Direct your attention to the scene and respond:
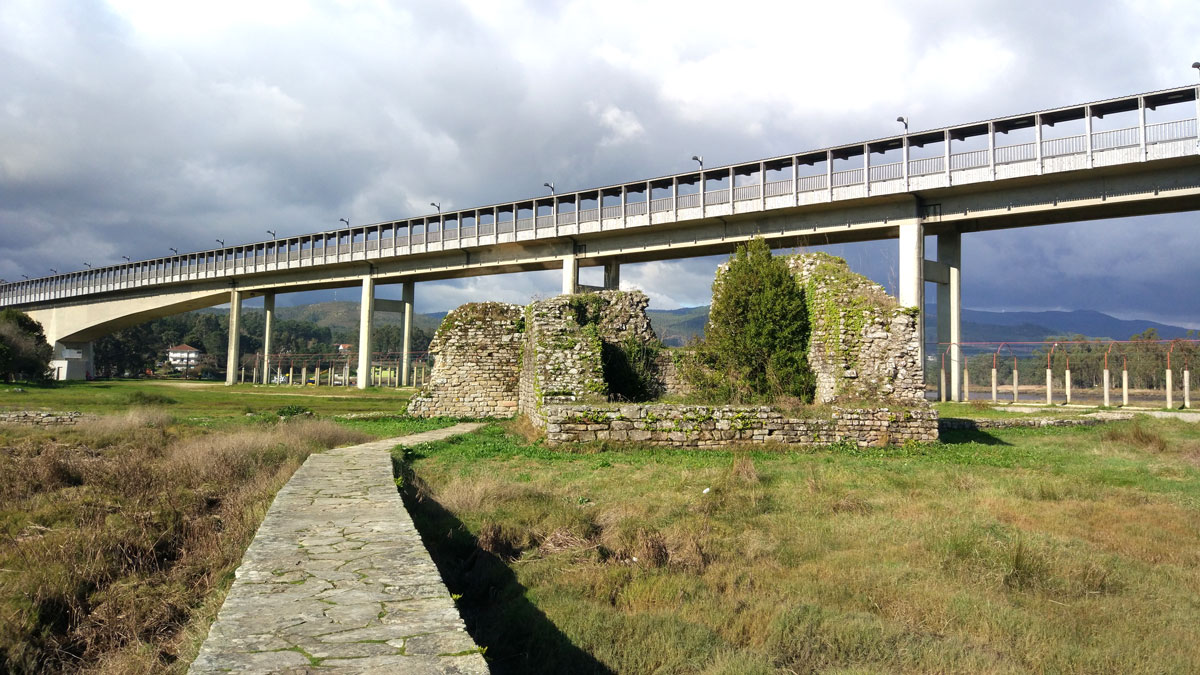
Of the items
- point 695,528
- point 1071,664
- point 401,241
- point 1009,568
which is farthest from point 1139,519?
point 401,241

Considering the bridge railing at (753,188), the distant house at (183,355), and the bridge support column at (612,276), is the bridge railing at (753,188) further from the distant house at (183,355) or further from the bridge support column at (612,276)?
the distant house at (183,355)

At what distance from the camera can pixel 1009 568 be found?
619 cm

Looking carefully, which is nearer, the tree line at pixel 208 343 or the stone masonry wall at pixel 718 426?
the stone masonry wall at pixel 718 426

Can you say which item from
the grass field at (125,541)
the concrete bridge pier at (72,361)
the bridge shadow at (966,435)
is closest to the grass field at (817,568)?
the grass field at (125,541)

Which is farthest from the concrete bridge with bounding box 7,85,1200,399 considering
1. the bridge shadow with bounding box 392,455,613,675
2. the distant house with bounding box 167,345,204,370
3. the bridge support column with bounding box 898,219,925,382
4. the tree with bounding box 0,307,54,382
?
the distant house with bounding box 167,345,204,370

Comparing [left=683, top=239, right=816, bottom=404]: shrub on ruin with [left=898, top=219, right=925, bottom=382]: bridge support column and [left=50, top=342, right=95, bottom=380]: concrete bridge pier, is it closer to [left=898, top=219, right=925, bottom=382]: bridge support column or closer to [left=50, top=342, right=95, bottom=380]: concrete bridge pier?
[left=898, top=219, right=925, bottom=382]: bridge support column

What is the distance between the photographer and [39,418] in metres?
21.0

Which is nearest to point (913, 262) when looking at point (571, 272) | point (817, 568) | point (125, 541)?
point (571, 272)

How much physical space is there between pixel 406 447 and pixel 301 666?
1144cm

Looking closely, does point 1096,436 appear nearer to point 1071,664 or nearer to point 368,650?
point 1071,664

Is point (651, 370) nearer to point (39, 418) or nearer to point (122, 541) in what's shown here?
point (122, 541)

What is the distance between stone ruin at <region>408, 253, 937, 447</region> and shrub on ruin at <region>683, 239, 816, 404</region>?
0.46 m

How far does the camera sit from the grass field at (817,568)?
15.5ft

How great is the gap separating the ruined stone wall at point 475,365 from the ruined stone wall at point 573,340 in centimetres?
79
